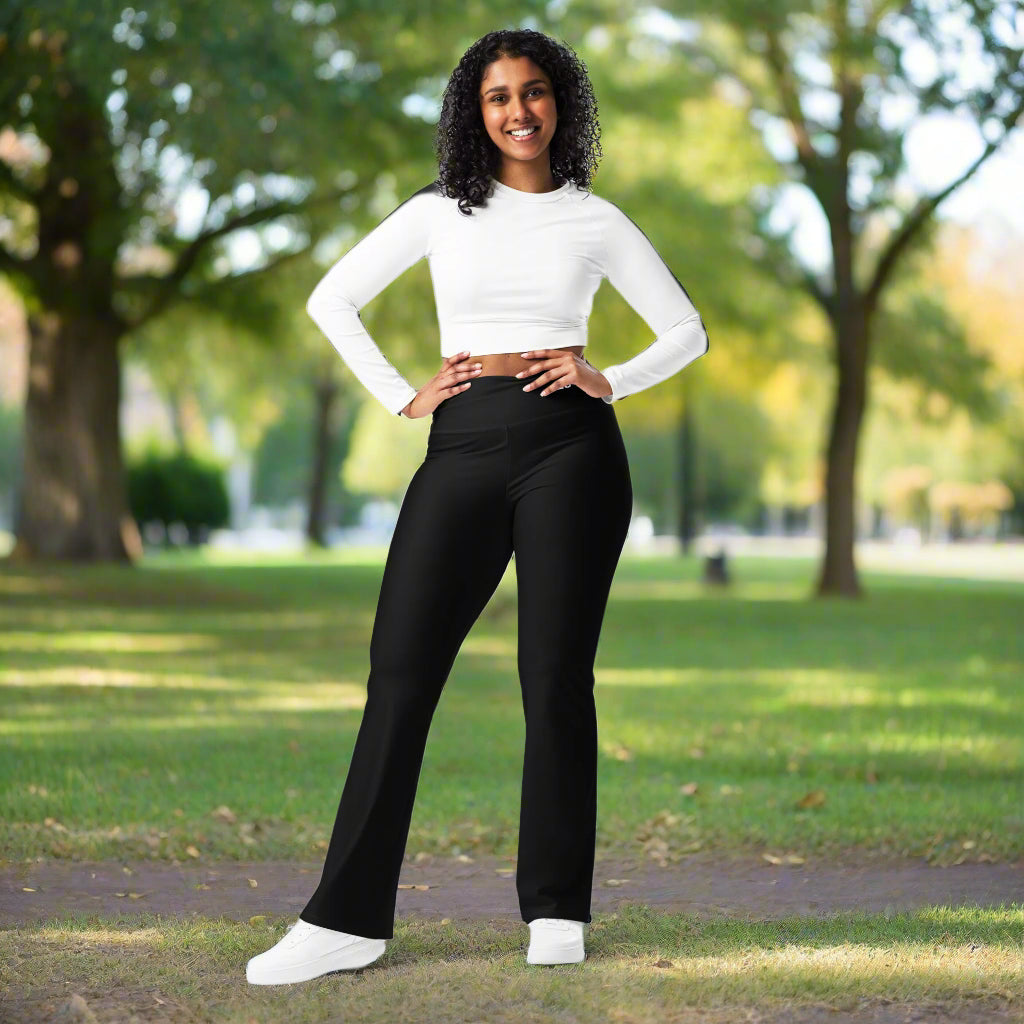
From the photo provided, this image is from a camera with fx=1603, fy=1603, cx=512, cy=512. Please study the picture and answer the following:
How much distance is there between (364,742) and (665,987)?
3.27ft

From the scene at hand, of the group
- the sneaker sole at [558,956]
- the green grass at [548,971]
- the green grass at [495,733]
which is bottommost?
the green grass at [495,733]

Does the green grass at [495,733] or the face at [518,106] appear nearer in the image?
the face at [518,106]

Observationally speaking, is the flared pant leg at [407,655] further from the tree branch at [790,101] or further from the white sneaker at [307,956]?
the tree branch at [790,101]

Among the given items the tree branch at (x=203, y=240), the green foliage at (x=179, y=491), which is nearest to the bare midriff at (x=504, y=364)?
the tree branch at (x=203, y=240)

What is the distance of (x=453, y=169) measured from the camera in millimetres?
4301

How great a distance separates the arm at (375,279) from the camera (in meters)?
4.36

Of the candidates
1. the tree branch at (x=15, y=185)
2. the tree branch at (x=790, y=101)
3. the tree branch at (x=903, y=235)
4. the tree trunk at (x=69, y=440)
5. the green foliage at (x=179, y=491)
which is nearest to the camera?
the tree branch at (x=15, y=185)

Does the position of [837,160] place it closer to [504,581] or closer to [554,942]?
[504,581]

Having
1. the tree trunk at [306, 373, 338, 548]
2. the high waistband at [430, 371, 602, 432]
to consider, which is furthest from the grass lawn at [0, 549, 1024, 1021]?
the tree trunk at [306, 373, 338, 548]

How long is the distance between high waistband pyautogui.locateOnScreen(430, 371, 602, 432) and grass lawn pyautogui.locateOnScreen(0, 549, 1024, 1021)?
4.77 ft

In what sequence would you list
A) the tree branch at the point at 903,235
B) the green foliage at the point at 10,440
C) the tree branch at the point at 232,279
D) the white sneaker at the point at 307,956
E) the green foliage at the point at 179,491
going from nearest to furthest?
the white sneaker at the point at 307,956 < the tree branch at the point at 903,235 < the tree branch at the point at 232,279 < the green foliage at the point at 179,491 < the green foliage at the point at 10,440

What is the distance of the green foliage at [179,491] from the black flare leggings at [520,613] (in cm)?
3944

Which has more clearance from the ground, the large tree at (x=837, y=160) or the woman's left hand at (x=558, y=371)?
the large tree at (x=837, y=160)

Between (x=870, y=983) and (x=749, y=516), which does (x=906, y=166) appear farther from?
(x=749, y=516)
